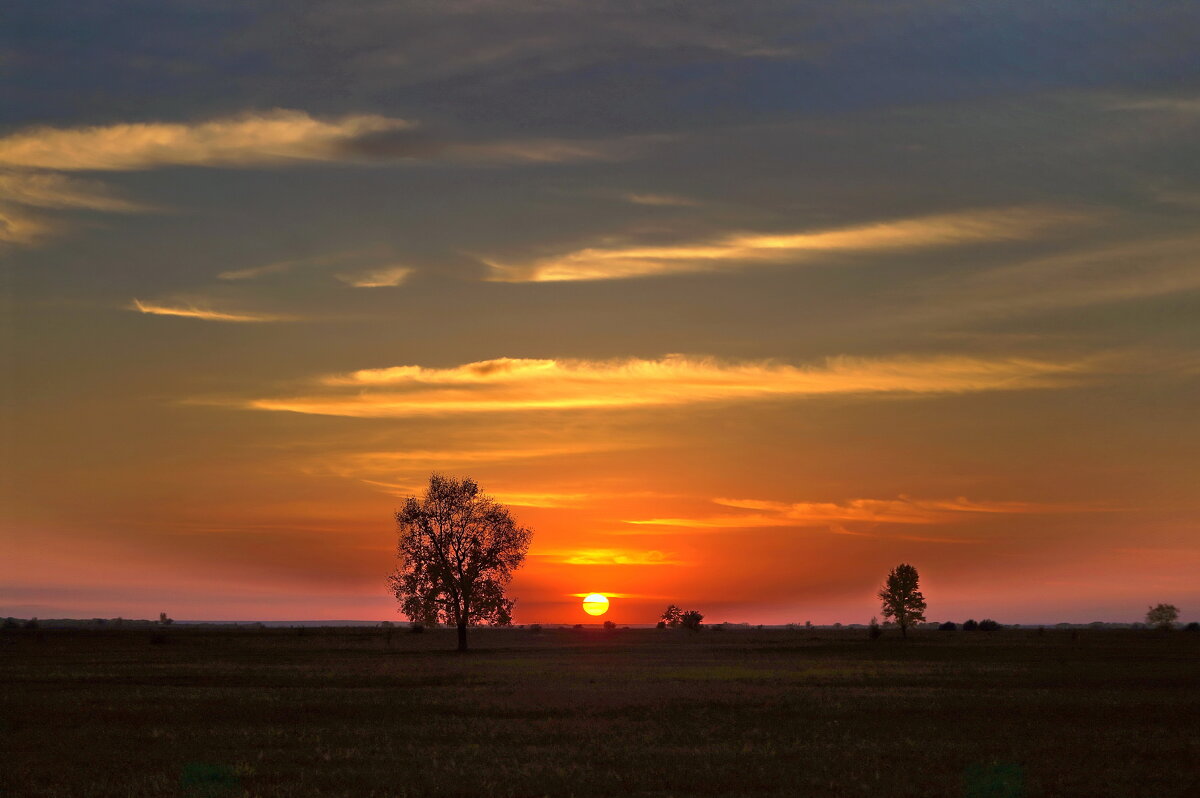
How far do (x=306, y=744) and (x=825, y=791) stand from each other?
15858mm

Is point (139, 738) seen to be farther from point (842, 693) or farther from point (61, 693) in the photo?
point (842, 693)

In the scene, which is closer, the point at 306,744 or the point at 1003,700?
the point at 306,744

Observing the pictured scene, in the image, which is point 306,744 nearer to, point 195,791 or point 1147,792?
point 195,791

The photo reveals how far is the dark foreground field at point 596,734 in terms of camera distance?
2580 cm

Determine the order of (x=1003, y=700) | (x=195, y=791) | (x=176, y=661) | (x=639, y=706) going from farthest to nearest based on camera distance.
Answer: (x=176, y=661) < (x=1003, y=700) < (x=639, y=706) < (x=195, y=791)

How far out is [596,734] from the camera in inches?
1361

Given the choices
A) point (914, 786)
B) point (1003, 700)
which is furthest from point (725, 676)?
point (914, 786)

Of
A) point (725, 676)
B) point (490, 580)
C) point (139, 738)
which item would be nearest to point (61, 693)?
point (139, 738)

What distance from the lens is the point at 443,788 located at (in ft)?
82.2

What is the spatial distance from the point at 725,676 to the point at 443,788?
42156 millimetres

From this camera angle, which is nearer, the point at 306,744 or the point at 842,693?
the point at 306,744

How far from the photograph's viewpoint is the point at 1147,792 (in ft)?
81.6

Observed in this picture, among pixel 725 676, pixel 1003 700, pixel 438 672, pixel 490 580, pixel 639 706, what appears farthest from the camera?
pixel 490 580

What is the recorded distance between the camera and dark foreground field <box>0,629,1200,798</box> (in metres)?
25.8
